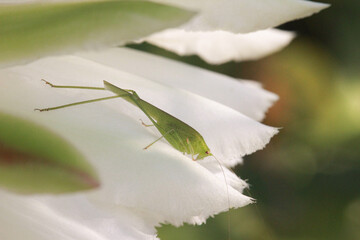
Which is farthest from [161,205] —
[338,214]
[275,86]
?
[275,86]

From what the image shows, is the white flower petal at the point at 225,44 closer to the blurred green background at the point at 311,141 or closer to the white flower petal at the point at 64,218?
the white flower petal at the point at 64,218

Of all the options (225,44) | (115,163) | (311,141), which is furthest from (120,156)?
(311,141)

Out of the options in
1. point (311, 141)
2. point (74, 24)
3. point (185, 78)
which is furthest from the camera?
point (311, 141)

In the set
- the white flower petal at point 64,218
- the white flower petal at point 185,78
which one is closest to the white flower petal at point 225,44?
the white flower petal at point 185,78

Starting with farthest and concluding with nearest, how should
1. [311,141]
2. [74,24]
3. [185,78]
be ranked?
[311,141] < [185,78] < [74,24]

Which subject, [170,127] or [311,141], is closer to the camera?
[170,127]

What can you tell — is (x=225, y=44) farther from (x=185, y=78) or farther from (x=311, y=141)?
(x=311, y=141)

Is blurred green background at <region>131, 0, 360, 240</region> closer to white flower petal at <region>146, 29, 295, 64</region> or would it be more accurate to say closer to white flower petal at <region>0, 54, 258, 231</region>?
white flower petal at <region>146, 29, 295, 64</region>

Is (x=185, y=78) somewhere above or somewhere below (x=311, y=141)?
above
